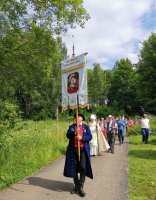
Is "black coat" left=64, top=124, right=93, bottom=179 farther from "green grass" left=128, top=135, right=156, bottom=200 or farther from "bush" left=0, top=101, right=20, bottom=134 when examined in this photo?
"bush" left=0, top=101, right=20, bottom=134

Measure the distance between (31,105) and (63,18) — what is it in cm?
5688

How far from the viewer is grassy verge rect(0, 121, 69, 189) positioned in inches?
412

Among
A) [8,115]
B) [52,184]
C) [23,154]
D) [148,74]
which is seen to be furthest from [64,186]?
[148,74]

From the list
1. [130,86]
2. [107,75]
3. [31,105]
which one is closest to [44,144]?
[31,105]

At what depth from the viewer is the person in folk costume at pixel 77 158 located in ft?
28.3

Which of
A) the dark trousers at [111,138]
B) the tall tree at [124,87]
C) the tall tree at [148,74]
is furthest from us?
the tall tree at [124,87]

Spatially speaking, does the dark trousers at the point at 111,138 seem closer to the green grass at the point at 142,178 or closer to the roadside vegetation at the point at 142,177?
the roadside vegetation at the point at 142,177

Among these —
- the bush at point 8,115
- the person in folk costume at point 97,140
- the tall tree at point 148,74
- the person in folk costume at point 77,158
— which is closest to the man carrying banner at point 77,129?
the person in folk costume at point 77,158

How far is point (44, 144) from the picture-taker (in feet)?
53.1

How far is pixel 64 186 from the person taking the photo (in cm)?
934

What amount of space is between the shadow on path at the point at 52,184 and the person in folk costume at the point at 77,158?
1.75 feet

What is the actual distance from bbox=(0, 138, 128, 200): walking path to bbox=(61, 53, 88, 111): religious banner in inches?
82.9

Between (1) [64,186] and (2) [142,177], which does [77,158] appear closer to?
(1) [64,186]

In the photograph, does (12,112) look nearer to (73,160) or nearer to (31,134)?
(73,160)
